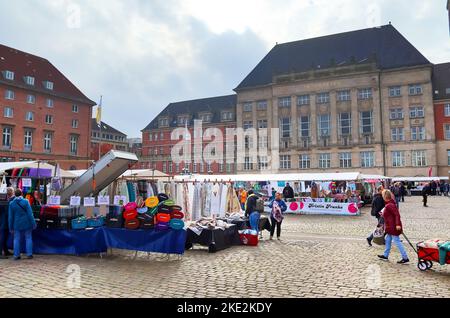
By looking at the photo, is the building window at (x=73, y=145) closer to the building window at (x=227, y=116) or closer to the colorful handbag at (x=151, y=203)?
the building window at (x=227, y=116)

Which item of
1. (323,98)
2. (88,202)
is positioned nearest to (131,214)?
(88,202)

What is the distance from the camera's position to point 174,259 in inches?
371

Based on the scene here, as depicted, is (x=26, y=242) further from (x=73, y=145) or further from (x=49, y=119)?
(x=73, y=145)

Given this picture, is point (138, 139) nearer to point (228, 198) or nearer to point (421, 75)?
point (421, 75)

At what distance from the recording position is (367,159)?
5747 centimetres

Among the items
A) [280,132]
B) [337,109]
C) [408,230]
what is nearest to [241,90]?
[280,132]

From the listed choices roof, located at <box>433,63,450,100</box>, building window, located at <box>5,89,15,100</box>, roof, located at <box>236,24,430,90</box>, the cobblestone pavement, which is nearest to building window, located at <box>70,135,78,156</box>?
building window, located at <box>5,89,15,100</box>

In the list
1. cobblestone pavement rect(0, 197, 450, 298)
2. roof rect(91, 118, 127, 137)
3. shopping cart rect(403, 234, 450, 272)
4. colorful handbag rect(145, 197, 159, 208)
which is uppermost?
roof rect(91, 118, 127, 137)

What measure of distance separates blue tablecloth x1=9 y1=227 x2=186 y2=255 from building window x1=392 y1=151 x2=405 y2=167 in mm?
53658

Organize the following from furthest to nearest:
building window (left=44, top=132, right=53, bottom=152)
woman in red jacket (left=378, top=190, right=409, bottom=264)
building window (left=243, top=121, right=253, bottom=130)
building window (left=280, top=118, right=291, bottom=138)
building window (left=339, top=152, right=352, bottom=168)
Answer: building window (left=243, top=121, right=253, bottom=130) → building window (left=280, top=118, right=291, bottom=138) → building window (left=339, top=152, right=352, bottom=168) → building window (left=44, top=132, right=53, bottom=152) → woman in red jacket (left=378, top=190, right=409, bottom=264)

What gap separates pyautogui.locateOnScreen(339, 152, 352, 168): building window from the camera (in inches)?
2305

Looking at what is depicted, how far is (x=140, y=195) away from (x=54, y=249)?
603 cm

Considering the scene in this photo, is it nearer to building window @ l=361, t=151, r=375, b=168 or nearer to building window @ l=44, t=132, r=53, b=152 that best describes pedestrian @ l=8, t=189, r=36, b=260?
building window @ l=44, t=132, r=53, b=152

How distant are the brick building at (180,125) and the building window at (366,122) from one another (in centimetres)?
2635
